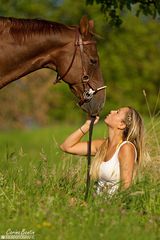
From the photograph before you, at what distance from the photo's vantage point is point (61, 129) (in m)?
19.9

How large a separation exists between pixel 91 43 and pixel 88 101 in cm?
53

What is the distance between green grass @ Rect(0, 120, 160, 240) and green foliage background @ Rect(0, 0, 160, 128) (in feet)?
66.2

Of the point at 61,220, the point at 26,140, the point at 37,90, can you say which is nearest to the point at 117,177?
the point at 61,220

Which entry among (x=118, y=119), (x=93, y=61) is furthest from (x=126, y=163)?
(x=93, y=61)

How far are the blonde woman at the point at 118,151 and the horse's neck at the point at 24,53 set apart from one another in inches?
29.0

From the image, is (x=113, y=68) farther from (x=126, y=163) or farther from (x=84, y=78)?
(x=126, y=163)

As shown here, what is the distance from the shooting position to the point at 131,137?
20.1 feet

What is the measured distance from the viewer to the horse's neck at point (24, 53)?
6160 millimetres

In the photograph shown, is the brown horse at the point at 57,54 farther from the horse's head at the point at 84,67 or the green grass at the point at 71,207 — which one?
the green grass at the point at 71,207

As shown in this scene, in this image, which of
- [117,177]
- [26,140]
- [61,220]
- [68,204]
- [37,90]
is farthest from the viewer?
[37,90]

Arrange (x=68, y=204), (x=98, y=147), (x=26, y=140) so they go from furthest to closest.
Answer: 1. (x=26, y=140)
2. (x=98, y=147)
3. (x=68, y=204)

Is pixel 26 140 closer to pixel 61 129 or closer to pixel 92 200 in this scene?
pixel 61 129

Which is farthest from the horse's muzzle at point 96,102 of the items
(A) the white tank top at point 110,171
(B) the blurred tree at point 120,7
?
(B) the blurred tree at point 120,7

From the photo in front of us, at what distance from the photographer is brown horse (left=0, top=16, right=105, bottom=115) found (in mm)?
6133
